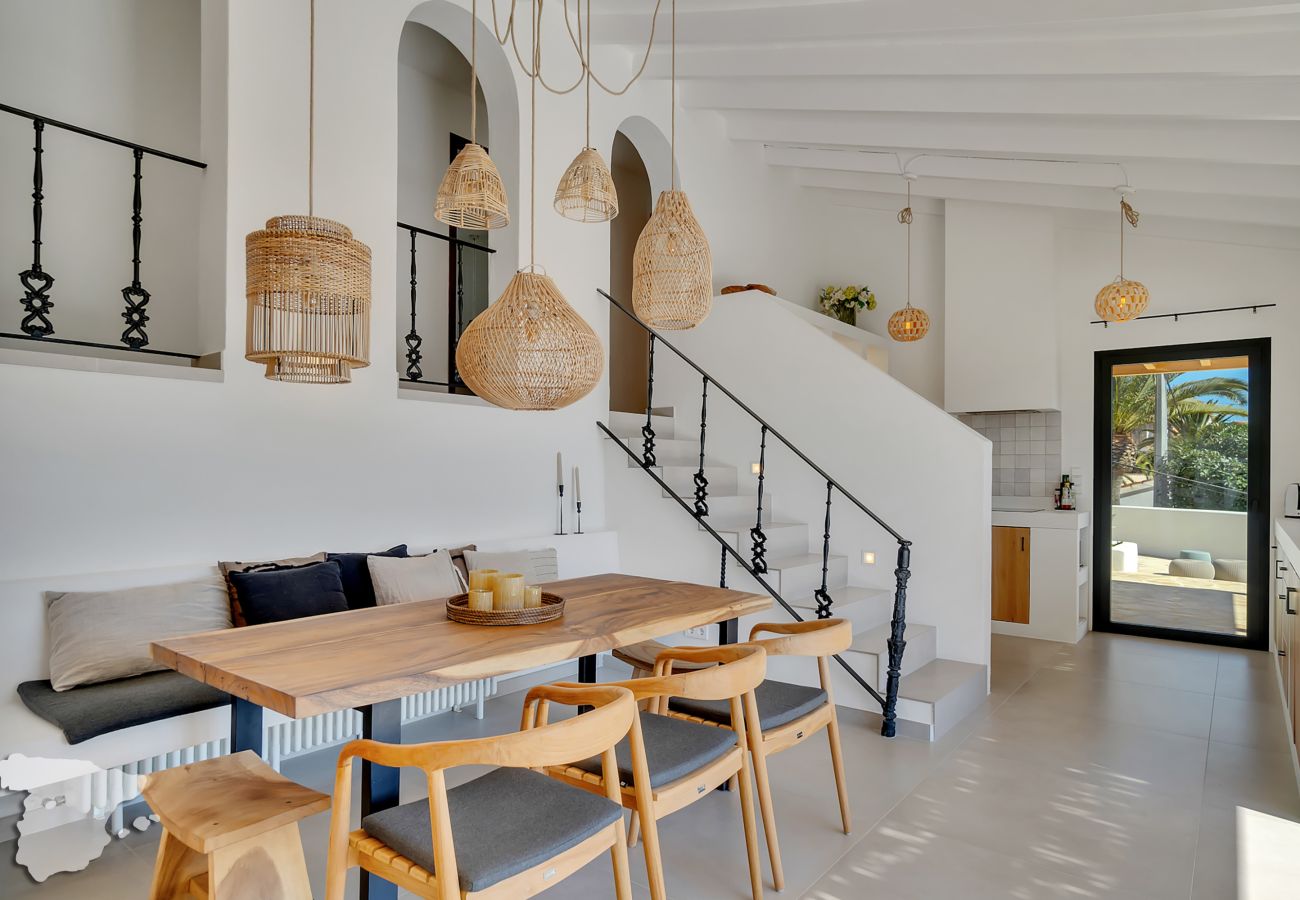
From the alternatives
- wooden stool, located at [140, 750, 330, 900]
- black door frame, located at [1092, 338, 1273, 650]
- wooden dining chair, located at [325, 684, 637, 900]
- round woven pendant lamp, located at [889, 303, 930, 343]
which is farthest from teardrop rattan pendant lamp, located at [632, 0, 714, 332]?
black door frame, located at [1092, 338, 1273, 650]

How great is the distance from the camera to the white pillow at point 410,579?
3.54 meters

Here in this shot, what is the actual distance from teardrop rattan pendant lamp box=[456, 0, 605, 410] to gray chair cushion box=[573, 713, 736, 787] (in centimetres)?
108

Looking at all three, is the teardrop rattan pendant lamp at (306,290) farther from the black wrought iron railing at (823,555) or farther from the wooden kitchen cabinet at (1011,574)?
the wooden kitchen cabinet at (1011,574)

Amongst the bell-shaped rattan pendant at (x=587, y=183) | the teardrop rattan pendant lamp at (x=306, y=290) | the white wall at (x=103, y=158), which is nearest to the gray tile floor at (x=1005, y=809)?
the teardrop rattan pendant lamp at (x=306, y=290)

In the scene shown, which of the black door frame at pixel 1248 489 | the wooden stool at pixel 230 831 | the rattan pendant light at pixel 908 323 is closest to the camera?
the wooden stool at pixel 230 831

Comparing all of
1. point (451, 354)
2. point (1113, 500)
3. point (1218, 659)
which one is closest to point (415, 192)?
point (451, 354)

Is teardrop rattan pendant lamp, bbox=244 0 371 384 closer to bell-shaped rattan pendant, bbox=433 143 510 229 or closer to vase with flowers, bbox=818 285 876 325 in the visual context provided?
bell-shaped rattan pendant, bbox=433 143 510 229

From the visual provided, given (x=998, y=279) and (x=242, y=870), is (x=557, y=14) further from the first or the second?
(x=242, y=870)

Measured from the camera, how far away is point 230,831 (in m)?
1.75

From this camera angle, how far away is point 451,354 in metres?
5.57

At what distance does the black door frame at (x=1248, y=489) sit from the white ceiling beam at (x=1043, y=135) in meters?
1.91

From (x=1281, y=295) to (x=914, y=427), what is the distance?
3193mm

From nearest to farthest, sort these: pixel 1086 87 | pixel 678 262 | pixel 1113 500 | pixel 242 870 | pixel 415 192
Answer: pixel 242 870
pixel 678 262
pixel 1086 87
pixel 415 192
pixel 1113 500

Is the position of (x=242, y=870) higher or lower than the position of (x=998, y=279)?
lower
